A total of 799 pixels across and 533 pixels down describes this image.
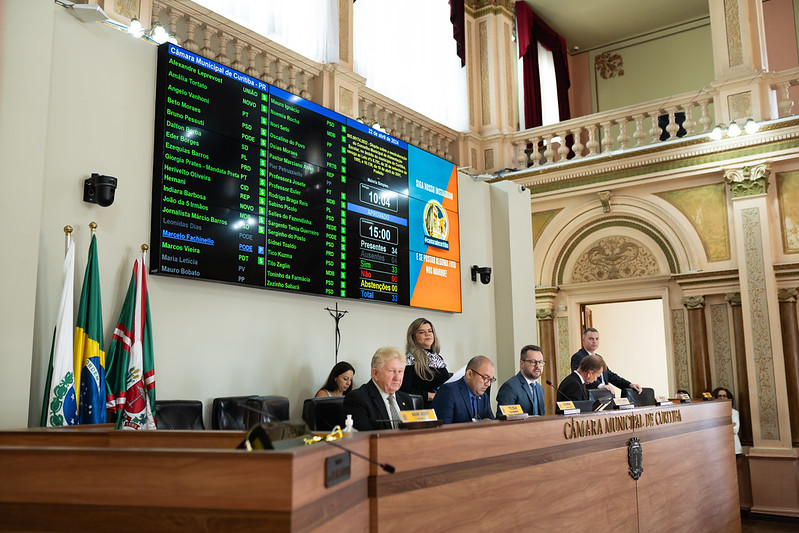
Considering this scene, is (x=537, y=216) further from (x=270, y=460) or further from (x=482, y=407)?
(x=270, y=460)

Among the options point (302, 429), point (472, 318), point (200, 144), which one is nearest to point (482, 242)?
point (472, 318)

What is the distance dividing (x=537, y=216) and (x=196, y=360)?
20.4ft

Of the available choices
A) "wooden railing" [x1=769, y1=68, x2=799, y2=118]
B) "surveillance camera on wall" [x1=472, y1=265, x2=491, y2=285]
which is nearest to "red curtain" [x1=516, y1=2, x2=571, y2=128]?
"wooden railing" [x1=769, y1=68, x2=799, y2=118]

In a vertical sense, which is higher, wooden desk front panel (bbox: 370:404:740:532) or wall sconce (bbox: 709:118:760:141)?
wall sconce (bbox: 709:118:760:141)

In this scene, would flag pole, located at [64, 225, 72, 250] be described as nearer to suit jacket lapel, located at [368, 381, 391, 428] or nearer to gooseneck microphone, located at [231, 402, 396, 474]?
suit jacket lapel, located at [368, 381, 391, 428]

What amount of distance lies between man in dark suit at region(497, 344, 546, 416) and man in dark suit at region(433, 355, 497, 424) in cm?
39

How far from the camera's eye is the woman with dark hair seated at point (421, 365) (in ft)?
16.8

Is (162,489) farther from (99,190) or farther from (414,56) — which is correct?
(414,56)

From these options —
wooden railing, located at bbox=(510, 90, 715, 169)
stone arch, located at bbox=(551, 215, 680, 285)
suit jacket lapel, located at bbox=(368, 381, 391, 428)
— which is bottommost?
suit jacket lapel, located at bbox=(368, 381, 391, 428)

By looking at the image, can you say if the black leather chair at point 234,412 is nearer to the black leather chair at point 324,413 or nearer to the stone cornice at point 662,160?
the black leather chair at point 324,413

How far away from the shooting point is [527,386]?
4.48 metres

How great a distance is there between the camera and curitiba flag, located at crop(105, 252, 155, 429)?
3.55 metres

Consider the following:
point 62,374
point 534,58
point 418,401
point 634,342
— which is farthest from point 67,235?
point 634,342

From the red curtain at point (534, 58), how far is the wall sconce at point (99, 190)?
7.22 m
